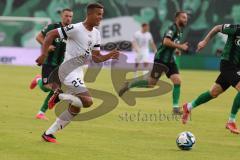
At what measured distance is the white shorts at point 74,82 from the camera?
11.5 m

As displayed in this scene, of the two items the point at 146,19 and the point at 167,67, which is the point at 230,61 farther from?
the point at 146,19

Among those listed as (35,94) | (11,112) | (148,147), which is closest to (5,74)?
(35,94)

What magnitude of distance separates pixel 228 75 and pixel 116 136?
2.64 m

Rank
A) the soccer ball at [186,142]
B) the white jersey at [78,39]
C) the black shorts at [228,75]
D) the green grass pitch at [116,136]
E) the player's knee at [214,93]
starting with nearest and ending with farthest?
the green grass pitch at [116,136] < the soccer ball at [186,142] < the white jersey at [78,39] < the black shorts at [228,75] < the player's knee at [214,93]

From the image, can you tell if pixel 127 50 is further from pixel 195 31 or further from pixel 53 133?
pixel 53 133

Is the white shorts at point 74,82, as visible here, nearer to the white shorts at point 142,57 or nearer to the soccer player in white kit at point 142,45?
the soccer player in white kit at point 142,45

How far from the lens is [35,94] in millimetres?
21094

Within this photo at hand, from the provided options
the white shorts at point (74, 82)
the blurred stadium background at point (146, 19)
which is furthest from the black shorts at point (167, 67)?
the blurred stadium background at point (146, 19)

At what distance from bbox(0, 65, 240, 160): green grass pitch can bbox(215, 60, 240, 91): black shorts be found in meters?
0.99

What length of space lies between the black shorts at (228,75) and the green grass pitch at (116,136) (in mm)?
988

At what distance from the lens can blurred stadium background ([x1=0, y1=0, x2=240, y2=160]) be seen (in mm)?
10969

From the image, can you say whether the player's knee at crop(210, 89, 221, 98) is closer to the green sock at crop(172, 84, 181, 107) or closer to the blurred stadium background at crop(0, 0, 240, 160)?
the blurred stadium background at crop(0, 0, 240, 160)

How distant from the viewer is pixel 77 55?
11633 millimetres

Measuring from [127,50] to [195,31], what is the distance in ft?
14.6
